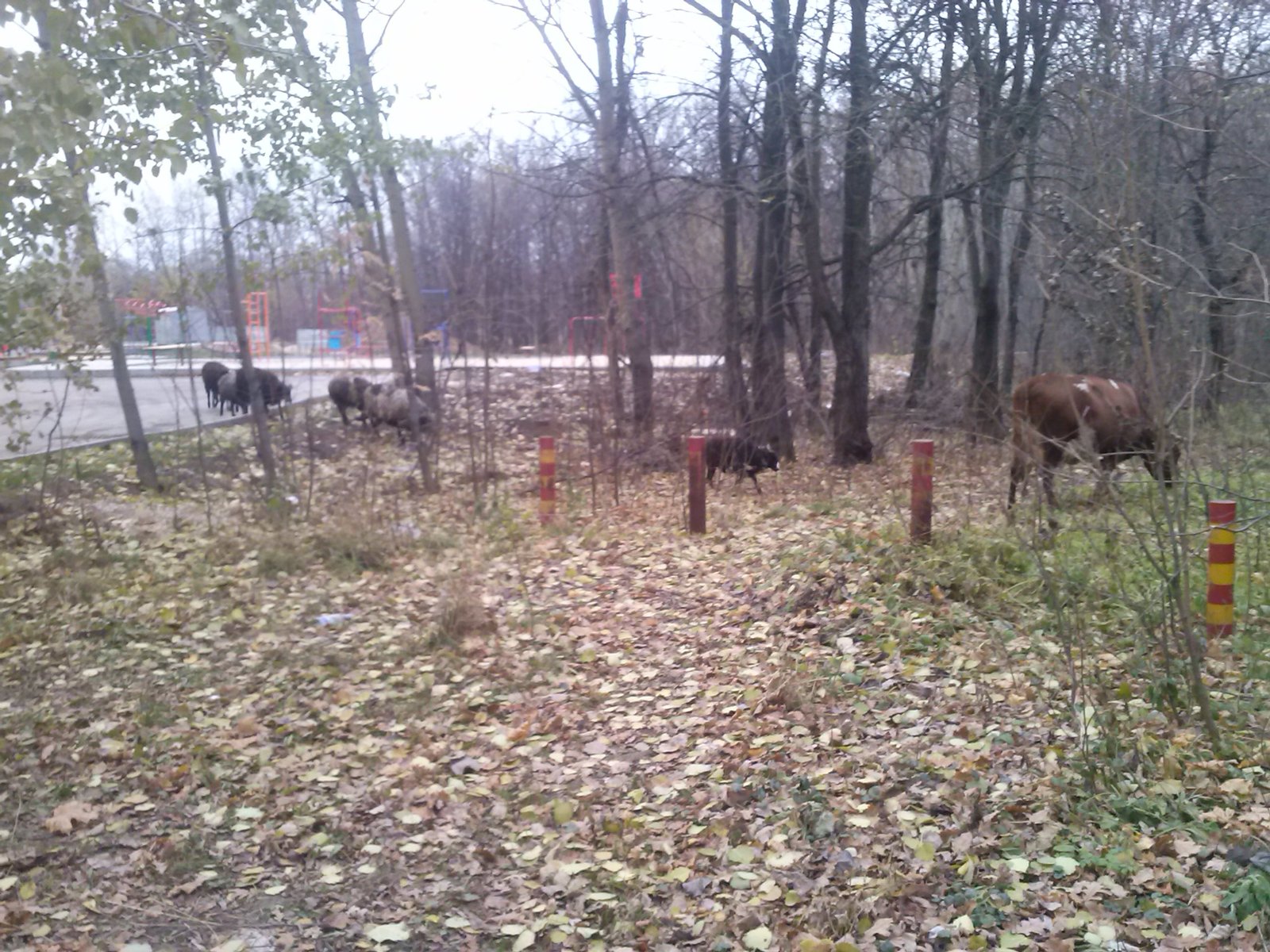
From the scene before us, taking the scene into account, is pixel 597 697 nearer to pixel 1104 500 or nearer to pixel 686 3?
pixel 1104 500

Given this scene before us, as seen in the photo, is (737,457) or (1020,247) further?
(1020,247)

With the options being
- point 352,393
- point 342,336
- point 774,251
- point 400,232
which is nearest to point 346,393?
point 352,393

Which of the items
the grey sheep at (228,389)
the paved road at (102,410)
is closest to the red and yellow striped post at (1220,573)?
the paved road at (102,410)

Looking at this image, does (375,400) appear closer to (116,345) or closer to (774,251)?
(774,251)

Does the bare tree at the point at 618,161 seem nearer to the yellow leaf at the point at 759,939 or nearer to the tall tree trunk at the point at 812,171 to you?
the tall tree trunk at the point at 812,171

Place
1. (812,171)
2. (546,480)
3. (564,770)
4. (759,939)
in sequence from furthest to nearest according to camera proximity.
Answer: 1. (812,171)
2. (546,480)
3. (564,770)
4. (759,939)

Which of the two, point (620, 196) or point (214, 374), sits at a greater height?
point (620, 196)

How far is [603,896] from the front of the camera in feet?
15.6

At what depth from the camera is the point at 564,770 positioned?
20.1ft

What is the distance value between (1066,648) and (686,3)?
12133mm

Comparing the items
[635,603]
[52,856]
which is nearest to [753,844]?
[52,856]

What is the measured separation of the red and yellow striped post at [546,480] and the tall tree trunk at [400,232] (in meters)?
2.32

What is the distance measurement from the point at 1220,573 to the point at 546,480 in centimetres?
703

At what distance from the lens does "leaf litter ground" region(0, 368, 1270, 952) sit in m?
4.54
